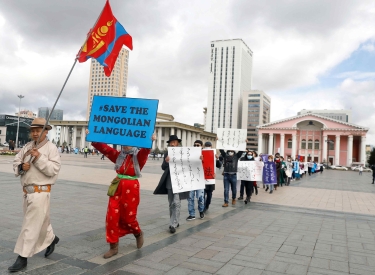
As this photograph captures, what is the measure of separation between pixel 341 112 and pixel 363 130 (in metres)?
95.7

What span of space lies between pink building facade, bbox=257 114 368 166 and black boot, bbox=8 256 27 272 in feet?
251

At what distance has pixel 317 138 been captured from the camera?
81.1 metres

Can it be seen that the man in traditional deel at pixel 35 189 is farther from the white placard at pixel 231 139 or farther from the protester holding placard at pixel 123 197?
the white placard at pixel 231 139

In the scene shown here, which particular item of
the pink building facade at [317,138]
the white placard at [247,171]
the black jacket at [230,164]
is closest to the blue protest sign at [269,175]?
the white placard at [247,171]

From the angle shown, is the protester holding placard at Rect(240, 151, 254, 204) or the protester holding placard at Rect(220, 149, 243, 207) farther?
the protester holding placard at Rect(240, 151, 254, 204)

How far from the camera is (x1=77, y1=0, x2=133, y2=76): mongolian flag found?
511 cm

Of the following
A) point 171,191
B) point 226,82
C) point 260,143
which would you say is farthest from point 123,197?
point 226,82

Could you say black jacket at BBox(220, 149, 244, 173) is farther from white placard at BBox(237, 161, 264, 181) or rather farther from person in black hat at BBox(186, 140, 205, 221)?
person in black hat at BBox(186, 140, 205, 221)

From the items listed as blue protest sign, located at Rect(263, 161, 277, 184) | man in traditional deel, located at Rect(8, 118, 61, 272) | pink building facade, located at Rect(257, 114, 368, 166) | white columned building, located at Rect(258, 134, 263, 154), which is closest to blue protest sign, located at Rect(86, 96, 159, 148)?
man in traditional deel, located at Rect(8, 118, 61, 272)

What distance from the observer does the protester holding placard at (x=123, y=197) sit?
4371 millimetres

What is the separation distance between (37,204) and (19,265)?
69 centimetres

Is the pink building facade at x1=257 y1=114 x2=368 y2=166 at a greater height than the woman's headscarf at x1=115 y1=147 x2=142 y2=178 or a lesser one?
greater

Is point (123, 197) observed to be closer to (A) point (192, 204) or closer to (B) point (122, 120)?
(B) point (122, 120)

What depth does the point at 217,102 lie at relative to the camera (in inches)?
5733
